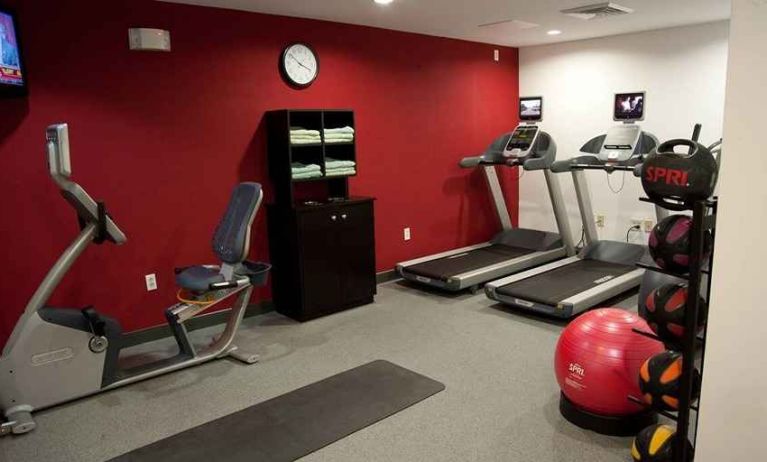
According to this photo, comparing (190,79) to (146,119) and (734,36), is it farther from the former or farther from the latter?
(734,36)

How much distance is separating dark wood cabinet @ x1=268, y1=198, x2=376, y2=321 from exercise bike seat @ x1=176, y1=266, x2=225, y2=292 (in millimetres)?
810

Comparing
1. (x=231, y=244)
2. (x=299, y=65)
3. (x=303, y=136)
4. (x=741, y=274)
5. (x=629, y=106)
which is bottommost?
(x=231, y=244)

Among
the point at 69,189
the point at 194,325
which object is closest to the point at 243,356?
the point at 194,325

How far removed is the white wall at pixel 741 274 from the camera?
158cm

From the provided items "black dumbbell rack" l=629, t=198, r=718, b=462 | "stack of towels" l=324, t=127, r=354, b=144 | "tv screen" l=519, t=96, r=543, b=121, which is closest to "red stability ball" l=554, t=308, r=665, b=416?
"black dumbbell rack" l=629, t=198, r=718, b=462

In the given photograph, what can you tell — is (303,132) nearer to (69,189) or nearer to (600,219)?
(69,189)

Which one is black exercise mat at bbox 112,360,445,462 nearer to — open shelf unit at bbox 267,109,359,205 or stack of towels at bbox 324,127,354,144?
open shelf unit at bbox 267,109,359,205

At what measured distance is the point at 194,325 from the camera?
427cm

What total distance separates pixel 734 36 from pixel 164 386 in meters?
3.27

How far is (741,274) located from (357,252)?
3.22m

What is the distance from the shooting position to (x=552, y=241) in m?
5.88

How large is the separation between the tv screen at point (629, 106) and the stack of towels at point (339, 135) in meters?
2.99

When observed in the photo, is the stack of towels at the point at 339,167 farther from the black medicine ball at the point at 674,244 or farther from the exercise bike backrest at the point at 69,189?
the black medicine ball at the point at 674,244

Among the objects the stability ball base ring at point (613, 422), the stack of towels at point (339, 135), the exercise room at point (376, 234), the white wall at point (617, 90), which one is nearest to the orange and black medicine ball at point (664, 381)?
the exercise room at point (376, 234)
